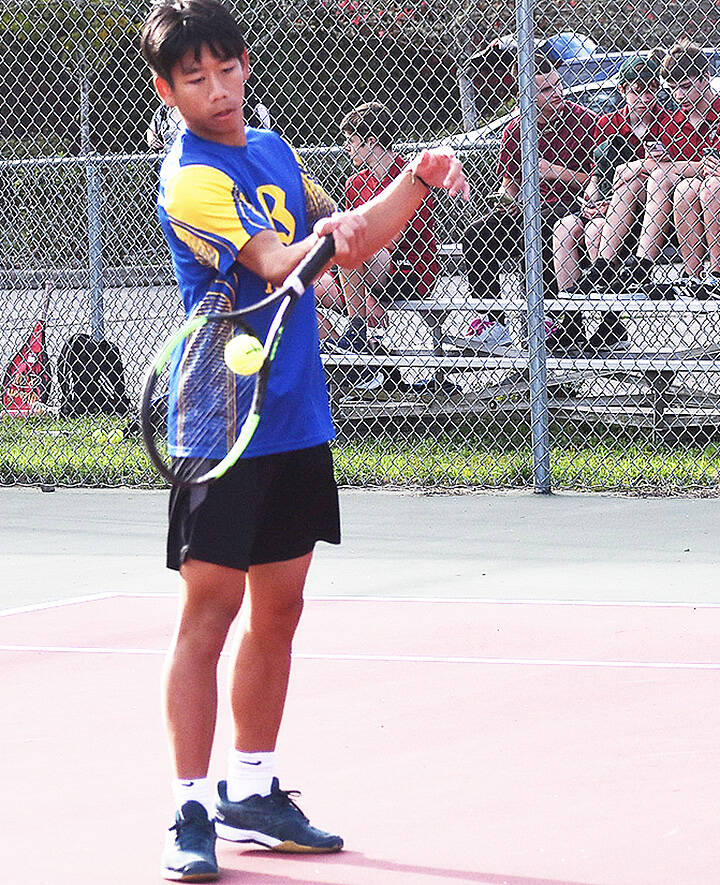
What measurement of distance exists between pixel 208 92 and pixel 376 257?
17.8ft

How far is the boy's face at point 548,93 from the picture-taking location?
808cm

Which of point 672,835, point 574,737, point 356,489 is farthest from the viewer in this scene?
point 356,489

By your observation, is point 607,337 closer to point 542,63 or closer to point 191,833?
point 542,63

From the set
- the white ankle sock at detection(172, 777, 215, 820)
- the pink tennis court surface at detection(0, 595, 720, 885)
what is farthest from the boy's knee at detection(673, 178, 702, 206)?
the white ankle sock at detection(172, 777, 215, 820)

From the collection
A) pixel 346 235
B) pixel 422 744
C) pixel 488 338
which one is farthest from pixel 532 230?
pixel 346 235

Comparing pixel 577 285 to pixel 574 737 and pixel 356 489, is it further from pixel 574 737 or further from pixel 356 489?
pixel 574 737

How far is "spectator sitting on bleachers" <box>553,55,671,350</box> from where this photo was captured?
838cm

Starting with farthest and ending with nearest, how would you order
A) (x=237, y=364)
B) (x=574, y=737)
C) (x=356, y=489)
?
(x=356, y=489) → (x=574, y=737) → (x=237, y=364)

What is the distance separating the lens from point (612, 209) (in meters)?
8.66

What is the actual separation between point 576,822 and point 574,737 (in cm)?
66

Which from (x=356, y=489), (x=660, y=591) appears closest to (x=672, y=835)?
(x=660, y=591)

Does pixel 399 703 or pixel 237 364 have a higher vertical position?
pixel 237 364

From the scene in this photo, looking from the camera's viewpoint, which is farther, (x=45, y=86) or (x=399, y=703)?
(x=45, y=86)

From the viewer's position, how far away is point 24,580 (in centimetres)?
641
